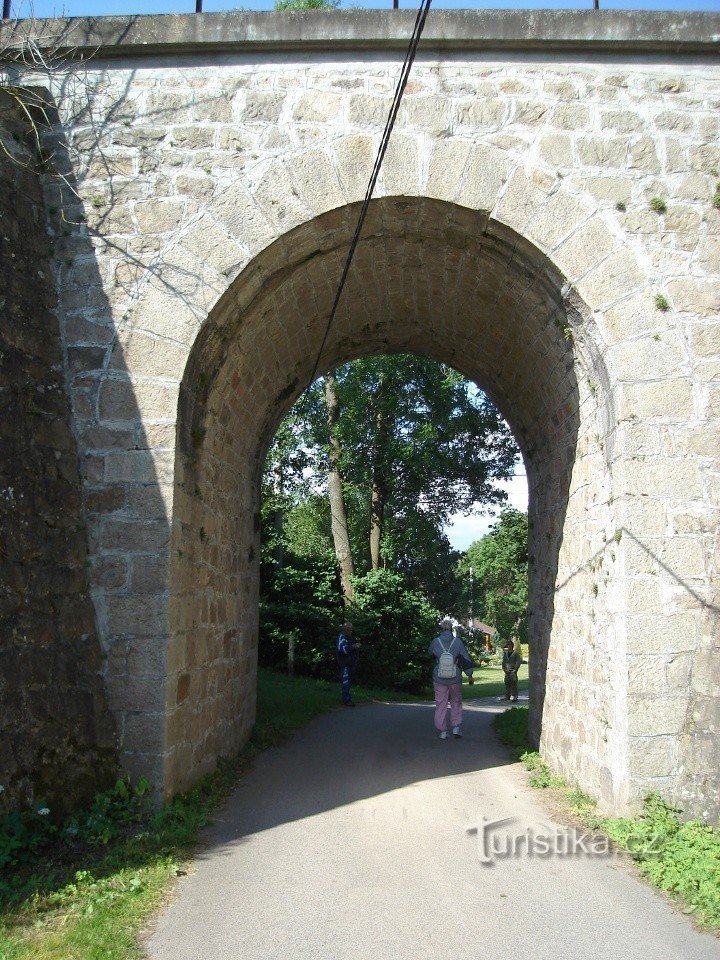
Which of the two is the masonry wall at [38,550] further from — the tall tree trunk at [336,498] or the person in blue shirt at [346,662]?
the tall tree trunk at [336,498]

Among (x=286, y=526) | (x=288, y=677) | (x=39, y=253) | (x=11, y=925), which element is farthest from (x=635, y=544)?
(x=286, y=526)

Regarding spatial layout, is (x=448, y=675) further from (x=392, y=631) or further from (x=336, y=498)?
(x=336, y=498)

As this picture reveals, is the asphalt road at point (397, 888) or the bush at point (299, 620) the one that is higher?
the bush at point (299, 620)

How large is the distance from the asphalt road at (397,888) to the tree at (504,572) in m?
9.88

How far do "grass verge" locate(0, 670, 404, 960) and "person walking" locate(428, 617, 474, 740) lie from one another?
390 centimetres

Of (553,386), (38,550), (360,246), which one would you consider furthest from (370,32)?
(38,550)

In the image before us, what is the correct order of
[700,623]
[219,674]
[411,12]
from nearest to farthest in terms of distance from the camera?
[700,623], [411,12], [219,674]

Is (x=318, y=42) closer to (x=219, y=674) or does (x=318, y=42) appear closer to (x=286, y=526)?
(x=219, y=674)

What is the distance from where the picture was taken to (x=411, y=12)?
6.49 metres

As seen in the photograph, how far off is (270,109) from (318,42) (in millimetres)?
681

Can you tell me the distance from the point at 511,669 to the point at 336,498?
6634 millimetres

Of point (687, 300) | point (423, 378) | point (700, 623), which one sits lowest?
point (700, 623)

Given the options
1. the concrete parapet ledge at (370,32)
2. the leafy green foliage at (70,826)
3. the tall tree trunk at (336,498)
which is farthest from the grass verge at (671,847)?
the tall tree trunk at (336,498)

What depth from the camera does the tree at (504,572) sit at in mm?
17984
